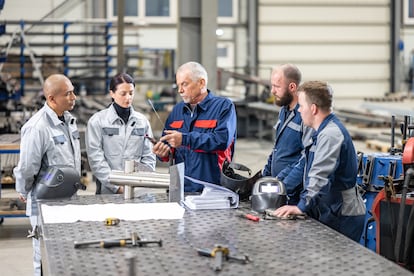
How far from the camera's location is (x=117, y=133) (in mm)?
4137

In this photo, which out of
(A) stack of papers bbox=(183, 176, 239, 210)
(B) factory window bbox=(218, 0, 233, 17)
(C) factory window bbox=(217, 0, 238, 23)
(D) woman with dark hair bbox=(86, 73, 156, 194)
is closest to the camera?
(A) stack of papers bbox=(183, 176, 239, 210)

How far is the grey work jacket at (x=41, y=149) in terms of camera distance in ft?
12.3

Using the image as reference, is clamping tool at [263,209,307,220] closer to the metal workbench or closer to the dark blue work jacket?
the metal workbench

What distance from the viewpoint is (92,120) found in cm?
414

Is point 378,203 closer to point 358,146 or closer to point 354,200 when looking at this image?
point 354,200

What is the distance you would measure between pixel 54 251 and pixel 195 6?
555 cm

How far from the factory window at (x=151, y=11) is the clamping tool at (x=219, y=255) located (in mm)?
12464

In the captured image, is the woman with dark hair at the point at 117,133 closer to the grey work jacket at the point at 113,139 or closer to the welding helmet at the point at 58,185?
the grey work jacket at the point at 113,139

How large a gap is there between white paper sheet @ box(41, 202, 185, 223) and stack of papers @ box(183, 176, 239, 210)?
0.27ft

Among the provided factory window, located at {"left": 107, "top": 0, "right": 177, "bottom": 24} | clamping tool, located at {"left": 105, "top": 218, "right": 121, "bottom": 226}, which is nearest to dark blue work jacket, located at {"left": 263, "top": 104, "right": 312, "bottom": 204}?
clamping tool, located at {"left": 105, "top": 218, "right": 121, "bottom": 226}

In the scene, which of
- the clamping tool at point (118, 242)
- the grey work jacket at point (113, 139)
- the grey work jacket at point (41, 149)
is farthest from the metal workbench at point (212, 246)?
the grey work jacket at point (113, 139)

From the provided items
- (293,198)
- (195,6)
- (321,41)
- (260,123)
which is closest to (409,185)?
(293,198)

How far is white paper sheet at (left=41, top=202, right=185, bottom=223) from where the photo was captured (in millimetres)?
3010

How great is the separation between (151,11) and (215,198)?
1217 cm
